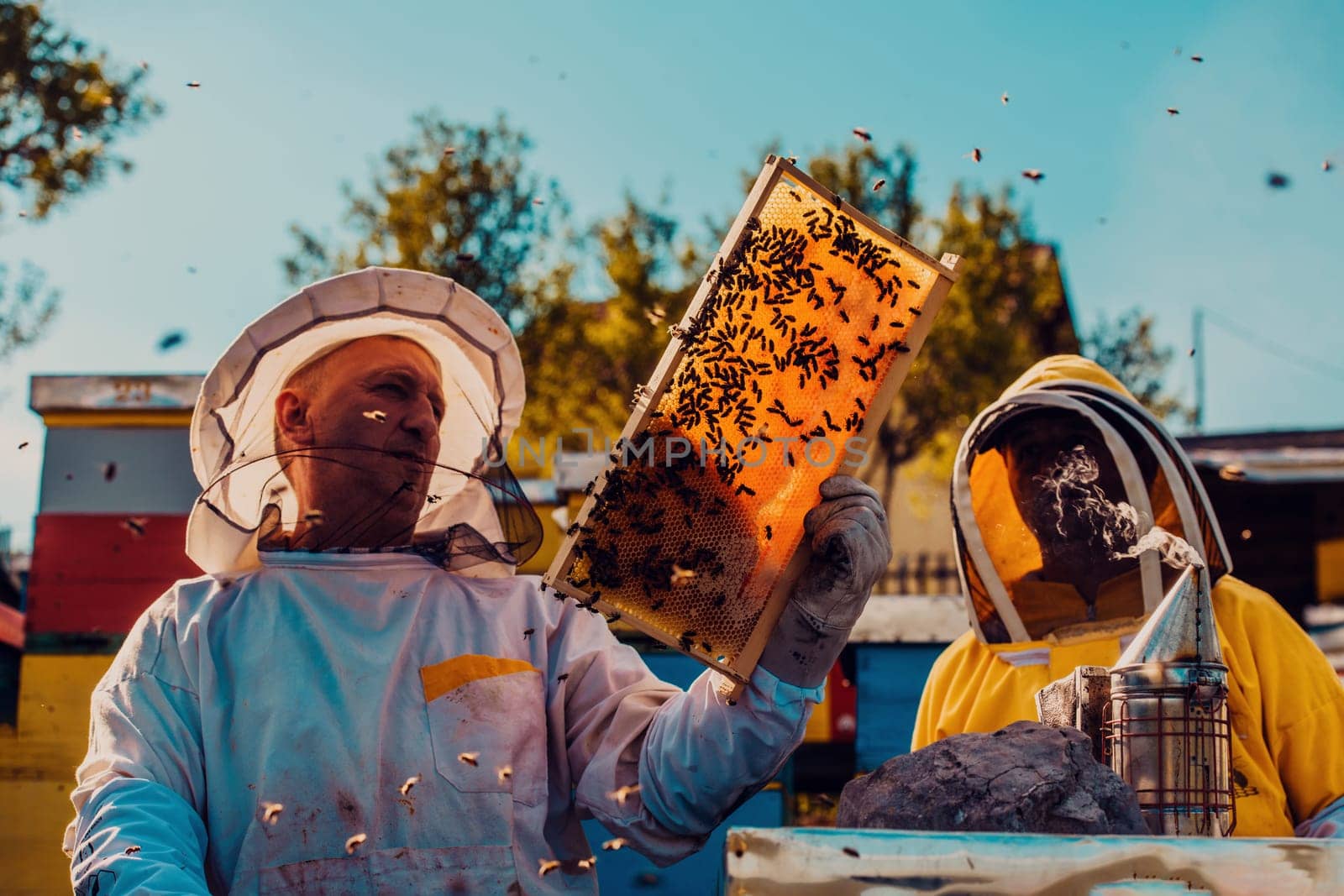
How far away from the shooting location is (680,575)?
2387 millimetres

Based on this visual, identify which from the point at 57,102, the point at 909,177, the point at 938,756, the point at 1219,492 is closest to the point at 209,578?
the point at 938,756

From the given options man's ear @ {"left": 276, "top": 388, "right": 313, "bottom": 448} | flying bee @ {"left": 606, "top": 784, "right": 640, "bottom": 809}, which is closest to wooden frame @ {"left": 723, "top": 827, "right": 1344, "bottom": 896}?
flying bee @ {"left": 606, "top": 784, "right": 640, "bottom": 809}

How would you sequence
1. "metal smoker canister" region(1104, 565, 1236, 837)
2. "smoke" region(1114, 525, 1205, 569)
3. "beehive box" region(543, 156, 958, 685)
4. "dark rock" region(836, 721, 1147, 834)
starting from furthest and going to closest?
"smoke" region(1114, 525, 1205, 569) < "beehive box" region(543, 156, 958, 685) < "metal smoker canister" region(1104, 565, 1236, 837) < "dark rock" region(836, 721, 1147, 834)

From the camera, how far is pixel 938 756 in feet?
6.34

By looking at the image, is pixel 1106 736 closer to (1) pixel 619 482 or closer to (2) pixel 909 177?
(1) pixel 619 482

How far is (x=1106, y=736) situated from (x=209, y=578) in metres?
2.03

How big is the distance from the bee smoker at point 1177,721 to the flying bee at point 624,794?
959 millimetres

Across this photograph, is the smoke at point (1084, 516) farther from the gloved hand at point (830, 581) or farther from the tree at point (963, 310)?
the tree at point (963, 310)

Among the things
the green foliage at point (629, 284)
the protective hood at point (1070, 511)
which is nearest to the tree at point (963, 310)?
the green foliage at point (629, 284)

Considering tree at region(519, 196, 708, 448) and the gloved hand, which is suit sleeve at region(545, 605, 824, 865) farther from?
tree at region(519, 196, 708, 448)

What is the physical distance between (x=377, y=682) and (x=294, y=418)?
33.1 inches

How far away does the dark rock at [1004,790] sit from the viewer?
1.79m

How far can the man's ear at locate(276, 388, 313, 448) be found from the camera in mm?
3162

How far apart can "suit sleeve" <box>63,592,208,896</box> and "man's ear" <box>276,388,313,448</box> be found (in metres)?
0.50
